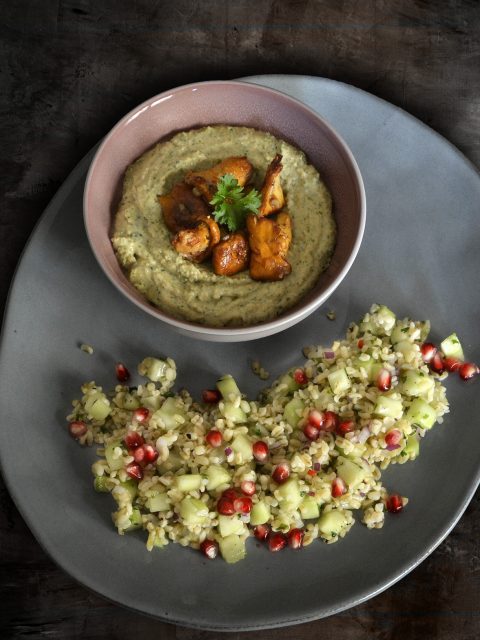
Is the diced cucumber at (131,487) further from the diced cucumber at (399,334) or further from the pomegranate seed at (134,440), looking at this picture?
the diced cucumber at (399,334)

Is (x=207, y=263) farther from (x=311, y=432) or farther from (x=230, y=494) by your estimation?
(x=230, y=494)

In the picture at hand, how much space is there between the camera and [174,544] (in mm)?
3781

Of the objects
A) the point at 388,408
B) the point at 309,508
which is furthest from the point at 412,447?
the point at 309,508

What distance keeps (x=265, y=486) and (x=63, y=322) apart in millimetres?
1455

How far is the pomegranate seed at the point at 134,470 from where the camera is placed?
147 inches

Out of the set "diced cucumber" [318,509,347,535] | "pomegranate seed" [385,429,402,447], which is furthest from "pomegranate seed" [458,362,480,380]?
"diced cucumber" [318,509,347,535]

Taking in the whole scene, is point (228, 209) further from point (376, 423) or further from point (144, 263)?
point (376, 423)

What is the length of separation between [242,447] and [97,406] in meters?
0.82

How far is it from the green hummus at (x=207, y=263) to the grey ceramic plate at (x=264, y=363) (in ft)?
1.21

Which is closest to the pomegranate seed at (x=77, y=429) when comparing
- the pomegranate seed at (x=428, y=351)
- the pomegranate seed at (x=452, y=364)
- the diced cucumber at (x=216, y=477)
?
the diced cucumber at (x=216, y=477)

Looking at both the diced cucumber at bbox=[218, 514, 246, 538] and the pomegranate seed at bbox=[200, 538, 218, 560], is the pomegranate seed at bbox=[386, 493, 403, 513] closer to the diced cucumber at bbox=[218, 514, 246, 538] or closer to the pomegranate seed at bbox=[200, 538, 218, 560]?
the diced cucumber at bbox=[218, 514, 246, 538]

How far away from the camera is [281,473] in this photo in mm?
3658

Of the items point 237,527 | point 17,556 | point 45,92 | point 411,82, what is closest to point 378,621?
point 237,527

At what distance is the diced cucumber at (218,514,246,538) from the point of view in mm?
3639
